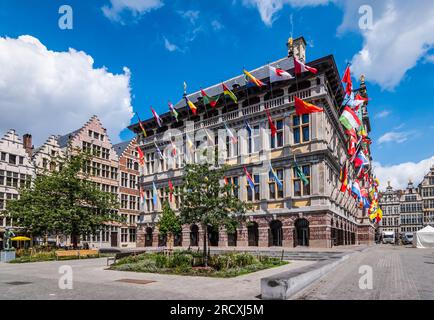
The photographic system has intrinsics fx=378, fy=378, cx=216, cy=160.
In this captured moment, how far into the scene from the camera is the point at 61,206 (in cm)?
3381

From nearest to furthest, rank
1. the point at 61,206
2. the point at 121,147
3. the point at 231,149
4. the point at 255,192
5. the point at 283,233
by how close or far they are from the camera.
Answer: the point at 61,206 → the point at 283,233 → the point at 255,192 → the point at 231,149 → the point at 121,147

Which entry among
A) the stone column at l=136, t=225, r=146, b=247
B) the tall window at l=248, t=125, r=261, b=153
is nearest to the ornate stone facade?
the stone column at l=136, t=225, r=146, b=247

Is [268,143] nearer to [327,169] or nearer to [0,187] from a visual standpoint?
[327,169]

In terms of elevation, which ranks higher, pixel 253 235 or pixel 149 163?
pixel 149 163

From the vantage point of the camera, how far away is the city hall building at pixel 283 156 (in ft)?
122

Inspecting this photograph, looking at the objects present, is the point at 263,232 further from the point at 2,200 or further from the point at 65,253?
the point at 2,200

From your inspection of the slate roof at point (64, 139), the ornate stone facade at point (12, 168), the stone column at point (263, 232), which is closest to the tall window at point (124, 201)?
the slate roof at point (64, 139)

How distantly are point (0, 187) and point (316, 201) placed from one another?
3858 cm

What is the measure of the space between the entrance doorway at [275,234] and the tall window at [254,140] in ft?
27.5

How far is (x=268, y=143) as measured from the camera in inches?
1624

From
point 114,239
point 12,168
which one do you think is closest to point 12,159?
point 12,168

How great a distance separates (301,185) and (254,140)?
7.92m

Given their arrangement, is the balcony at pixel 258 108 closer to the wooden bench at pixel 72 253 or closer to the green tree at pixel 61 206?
the green tree at pixel 61 206

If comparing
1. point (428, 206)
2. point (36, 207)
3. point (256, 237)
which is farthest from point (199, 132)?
point (428, 206)
